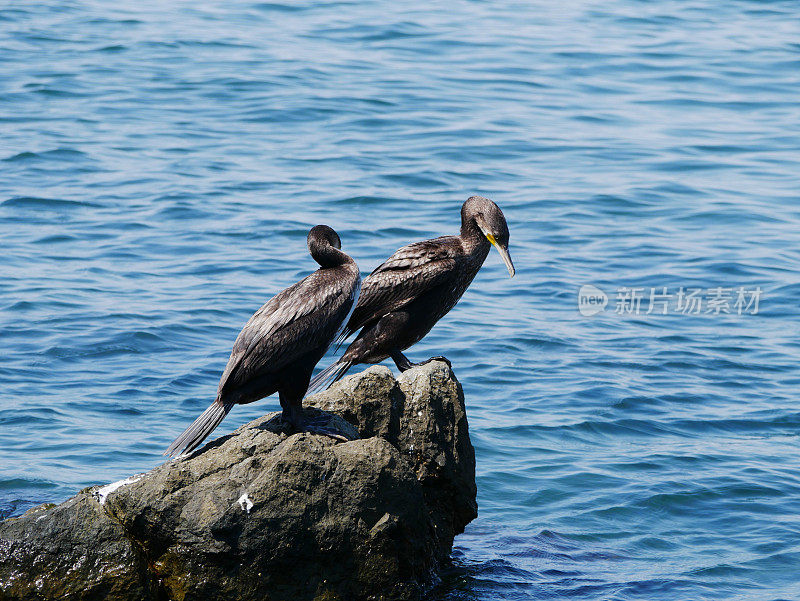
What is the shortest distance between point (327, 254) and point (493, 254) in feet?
28.3

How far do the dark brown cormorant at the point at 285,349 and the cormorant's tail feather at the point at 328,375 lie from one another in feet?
2.60

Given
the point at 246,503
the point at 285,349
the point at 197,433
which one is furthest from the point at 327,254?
the point at 246,503

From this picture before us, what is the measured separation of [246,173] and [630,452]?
8.47m

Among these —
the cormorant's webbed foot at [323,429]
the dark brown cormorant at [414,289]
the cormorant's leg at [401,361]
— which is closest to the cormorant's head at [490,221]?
the dark brown cormorant at [414,289]

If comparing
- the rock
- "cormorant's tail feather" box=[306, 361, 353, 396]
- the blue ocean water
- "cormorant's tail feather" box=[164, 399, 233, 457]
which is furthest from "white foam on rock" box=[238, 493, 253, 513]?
the blue ocean water

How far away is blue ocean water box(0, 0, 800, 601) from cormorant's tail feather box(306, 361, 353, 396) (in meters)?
1.34

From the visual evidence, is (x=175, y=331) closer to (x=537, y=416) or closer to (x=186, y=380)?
(x=186, y=380)

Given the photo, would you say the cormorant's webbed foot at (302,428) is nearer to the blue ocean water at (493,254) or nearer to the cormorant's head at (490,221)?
the blue ocean water at (493,254)

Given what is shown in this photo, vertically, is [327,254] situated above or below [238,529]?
above

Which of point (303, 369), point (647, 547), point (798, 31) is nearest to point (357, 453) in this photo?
point (303, 369)

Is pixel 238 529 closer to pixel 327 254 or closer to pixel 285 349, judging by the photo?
pixel 285 349

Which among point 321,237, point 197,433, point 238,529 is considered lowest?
point 238,529

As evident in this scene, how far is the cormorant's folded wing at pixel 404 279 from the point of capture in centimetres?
690

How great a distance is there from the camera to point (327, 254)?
6160 millimetres
